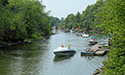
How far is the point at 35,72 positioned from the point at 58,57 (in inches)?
347

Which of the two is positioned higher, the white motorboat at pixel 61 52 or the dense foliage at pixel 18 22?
the dense foliage at pixel 18 22

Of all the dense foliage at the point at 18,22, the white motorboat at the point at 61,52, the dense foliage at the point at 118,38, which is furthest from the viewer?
the dense foliage at the point at 18,22

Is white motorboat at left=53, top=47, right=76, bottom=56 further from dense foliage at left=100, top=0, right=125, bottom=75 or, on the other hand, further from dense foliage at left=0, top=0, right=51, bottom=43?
dense foliage at left=100, top=0, right=125, bottom=75

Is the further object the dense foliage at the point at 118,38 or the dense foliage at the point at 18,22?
the dense foliage at the point at 18,22

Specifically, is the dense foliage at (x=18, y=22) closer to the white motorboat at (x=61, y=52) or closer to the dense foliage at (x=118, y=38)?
the white motorboat at (x=61, y=52)

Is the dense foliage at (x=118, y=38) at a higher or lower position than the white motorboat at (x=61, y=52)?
higher

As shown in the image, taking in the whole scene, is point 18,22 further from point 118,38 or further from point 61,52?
point 118,38

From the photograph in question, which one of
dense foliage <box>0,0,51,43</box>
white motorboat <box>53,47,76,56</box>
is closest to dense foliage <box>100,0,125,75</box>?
white motorboat <box>53,47,76,56</box>

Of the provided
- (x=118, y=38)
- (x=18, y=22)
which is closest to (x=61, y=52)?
(x=118, y=38)

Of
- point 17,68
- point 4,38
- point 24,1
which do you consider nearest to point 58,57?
point 17,68

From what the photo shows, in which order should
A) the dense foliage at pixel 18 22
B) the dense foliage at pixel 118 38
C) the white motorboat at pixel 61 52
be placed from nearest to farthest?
the dense foliage at pixel 118 38 < the white motorboat at pixel 61 52 < the dense foliage at pixel 18 22

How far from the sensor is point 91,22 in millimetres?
127125

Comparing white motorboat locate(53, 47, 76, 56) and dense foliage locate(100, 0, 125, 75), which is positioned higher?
dense foliage locate(100, 0, 125, 75)

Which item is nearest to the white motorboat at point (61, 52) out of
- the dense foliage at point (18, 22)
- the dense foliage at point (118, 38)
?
the dense foliage at point (18, 22)
